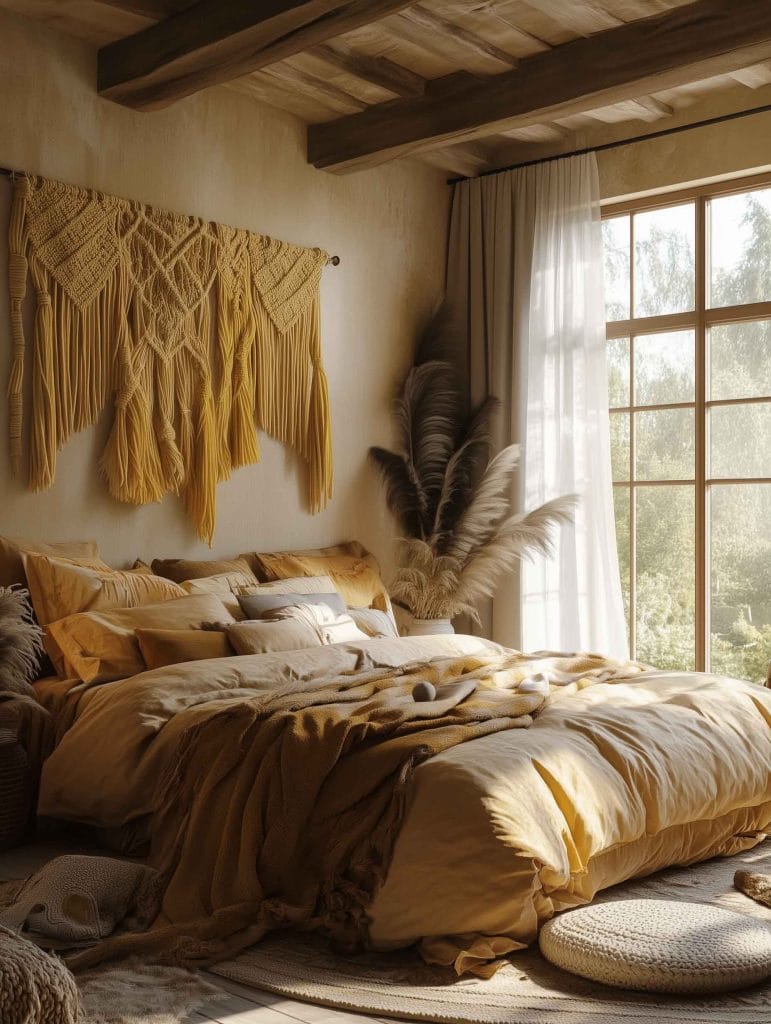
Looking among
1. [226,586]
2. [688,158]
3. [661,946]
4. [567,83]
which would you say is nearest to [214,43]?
[567,83]

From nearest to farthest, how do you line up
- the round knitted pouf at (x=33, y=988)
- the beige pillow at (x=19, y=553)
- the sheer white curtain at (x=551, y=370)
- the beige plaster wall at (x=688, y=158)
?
the round knitted pouf at (x=33, y=988) → the beige pillow at (x=19, y=553) → the beige plaster wall at (x=688, y=158) → the sheer white curtain at (x=551, y=370)

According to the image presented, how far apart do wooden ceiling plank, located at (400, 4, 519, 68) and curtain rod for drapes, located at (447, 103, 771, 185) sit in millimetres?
1039

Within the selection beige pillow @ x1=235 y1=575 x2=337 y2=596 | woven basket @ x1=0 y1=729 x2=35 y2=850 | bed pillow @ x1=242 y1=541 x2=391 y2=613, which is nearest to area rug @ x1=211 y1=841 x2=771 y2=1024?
woven basket @ x1=0 y1=729 x2=35 y2=850

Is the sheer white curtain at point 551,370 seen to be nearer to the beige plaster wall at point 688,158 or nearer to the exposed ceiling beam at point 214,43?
the beige plaster wall at point 688,158

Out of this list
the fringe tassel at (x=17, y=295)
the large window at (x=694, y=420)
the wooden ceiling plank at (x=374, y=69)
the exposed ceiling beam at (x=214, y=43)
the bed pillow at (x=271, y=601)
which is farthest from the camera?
the large window at (x=694, y=420)

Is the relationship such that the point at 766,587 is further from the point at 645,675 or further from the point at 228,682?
the point at 228,682

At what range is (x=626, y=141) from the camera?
5.64 metres

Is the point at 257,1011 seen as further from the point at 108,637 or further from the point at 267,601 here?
the point at 267,601

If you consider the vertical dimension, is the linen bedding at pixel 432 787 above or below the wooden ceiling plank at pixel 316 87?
below

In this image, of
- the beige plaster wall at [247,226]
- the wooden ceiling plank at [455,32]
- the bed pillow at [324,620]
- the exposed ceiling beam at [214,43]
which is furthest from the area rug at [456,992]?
the wooden ceiling plank at [455,32]

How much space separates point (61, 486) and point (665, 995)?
2.98m

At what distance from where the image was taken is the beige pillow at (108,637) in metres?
3.93

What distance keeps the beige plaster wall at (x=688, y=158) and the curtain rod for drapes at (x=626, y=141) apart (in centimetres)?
2

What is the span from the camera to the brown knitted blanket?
2.76 m
